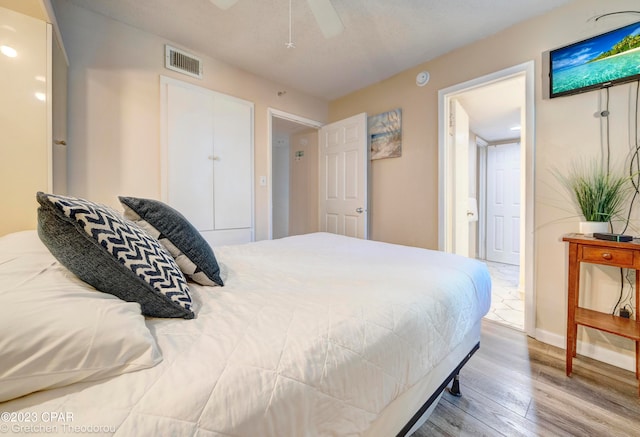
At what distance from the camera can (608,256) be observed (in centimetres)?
152

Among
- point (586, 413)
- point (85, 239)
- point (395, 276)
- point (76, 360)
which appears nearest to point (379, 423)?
point (395, 276)

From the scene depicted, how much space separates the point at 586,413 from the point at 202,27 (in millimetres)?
3669

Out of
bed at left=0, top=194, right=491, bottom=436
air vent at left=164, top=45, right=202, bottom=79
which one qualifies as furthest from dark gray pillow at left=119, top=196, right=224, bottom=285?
air vent at left=164, top=45, right=202, bottom=79

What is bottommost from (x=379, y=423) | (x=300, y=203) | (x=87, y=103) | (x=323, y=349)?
(x=379, y=423)

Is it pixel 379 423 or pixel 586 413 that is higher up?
pixel 379 423

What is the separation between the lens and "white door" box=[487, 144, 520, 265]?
4.32 metres

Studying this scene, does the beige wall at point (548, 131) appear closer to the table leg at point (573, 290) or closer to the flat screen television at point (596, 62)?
the flat screen television at point (596, 62)

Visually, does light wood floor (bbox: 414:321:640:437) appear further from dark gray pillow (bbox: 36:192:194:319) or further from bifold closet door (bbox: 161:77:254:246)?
bifold closet door (bbox: 161:77:254:246)

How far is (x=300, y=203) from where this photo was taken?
4684 millimetres

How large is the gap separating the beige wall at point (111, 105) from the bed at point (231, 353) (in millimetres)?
1351

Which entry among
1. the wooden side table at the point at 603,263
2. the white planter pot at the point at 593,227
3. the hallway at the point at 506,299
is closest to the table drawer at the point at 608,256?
the wooden side table at the point at 603,263

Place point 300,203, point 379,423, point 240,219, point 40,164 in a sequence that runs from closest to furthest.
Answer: point 379,423
point 40,164
point 240,219
point 300,203

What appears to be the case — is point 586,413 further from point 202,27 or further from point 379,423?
point 202,27


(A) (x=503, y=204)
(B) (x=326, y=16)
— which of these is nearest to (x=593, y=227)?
(B) (x=326, y=16)
